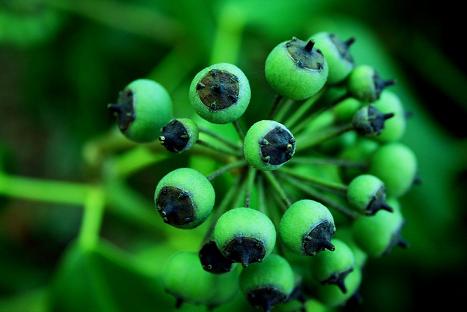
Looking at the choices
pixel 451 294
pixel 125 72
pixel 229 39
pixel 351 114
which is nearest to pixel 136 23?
pixel 125 72

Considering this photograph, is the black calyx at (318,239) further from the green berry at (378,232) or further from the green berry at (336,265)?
the green berry at (378,232)

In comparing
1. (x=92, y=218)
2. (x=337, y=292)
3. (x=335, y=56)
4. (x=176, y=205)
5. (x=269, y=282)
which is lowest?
(x=92, y=218)

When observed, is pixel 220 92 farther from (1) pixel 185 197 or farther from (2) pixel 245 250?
(2) pixel 245 250

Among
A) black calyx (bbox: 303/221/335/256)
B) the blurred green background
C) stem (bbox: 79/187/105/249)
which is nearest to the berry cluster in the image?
black calyx (bbox: 303/221/335/256)

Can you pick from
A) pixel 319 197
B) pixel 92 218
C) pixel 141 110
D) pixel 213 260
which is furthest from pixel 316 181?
pixel 92 218

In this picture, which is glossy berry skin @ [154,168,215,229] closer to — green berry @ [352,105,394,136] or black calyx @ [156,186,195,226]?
black calyx @ [156,186,195,226]
